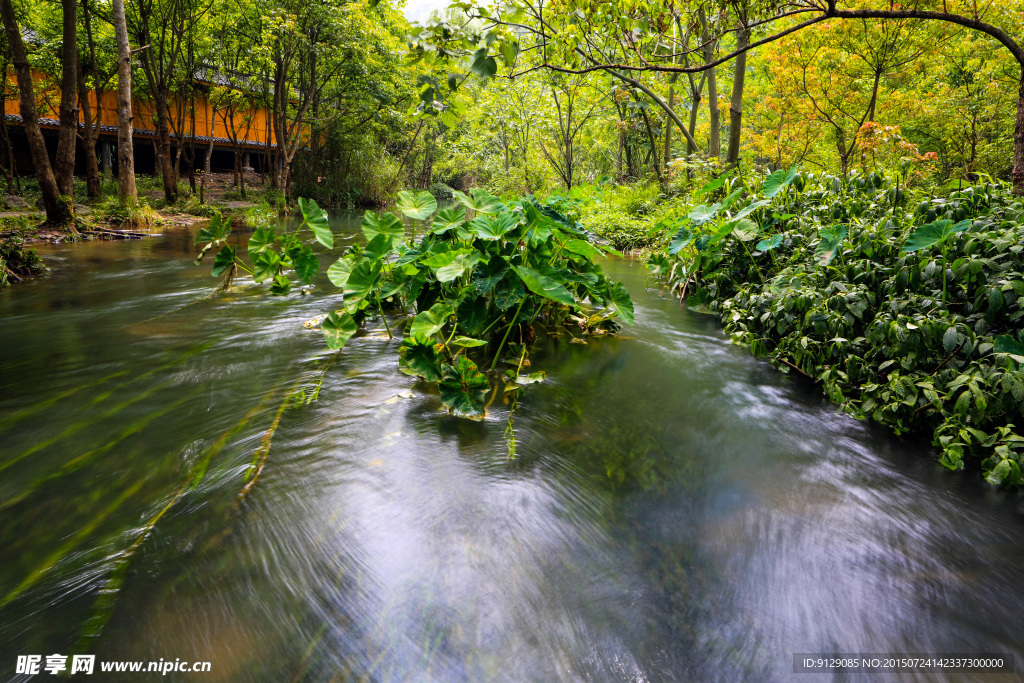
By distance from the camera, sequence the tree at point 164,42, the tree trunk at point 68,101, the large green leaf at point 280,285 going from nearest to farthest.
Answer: the large green leaf at point 280,285
the tree trunk at point 68,101
the tree at point 164,42

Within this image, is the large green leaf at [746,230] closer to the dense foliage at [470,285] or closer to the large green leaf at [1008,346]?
the dense foliage at [470,285]

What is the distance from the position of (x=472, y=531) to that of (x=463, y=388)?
3.79 feet

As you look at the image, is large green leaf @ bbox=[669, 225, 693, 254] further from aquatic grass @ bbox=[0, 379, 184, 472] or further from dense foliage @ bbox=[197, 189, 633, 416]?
aquatic grass @ bbox=[0, 379, 184, 472]

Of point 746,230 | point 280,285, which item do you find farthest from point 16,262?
point 746,230

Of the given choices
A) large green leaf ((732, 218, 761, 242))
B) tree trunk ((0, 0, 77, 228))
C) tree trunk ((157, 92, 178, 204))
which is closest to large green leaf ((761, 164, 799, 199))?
large green leaf ((732, 218, 761, 242))

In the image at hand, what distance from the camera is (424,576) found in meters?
2.01

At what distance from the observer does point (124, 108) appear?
1166 cm

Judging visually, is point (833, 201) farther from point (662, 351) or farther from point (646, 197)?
point (646, 197)

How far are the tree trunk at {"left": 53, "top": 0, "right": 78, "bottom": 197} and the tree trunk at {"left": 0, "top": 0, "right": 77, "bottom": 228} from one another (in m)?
0.53

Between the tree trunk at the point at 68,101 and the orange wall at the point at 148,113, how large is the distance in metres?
7.44

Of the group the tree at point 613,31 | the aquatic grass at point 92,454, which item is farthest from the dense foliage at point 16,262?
the tree at point 613,31

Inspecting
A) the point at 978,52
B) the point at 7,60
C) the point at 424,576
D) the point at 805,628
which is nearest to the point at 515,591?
the point at 424,576

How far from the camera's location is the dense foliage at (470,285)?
138 inches

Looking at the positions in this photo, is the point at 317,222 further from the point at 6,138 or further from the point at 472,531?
the point at 6,138
